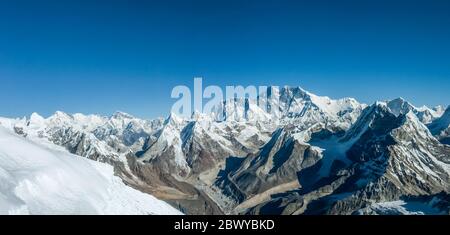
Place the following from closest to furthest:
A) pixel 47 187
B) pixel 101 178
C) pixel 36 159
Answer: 1. pixel 47 187
2. pixel 36 159
3. pixel 101 178
